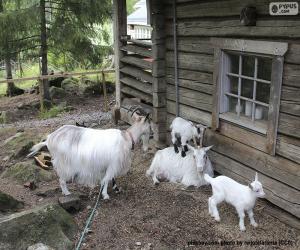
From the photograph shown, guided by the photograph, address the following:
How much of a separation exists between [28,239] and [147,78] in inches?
182

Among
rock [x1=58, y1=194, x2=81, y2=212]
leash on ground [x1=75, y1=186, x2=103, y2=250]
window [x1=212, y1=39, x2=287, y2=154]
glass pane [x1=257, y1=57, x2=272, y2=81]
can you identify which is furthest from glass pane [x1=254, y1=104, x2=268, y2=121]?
rock [x1=58, y1=194, x2=81, y2=212]

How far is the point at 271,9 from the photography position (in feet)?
17.2

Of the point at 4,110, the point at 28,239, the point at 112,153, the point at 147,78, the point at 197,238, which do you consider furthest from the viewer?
the point at 4,110

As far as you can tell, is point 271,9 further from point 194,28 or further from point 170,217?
point 170,217

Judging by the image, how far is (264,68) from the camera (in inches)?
227

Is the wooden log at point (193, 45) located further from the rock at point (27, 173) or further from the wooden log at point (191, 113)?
the rock at point (27, 173)

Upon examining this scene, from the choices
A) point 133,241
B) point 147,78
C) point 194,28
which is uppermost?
point 194,28

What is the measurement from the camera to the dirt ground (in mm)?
5297

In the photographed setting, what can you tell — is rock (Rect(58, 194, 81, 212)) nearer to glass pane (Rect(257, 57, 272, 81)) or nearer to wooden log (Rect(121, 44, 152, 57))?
glass pane (Rect(257, 57, 272, 81))

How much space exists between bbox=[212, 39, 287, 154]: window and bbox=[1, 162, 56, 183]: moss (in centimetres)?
313

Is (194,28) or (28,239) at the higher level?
(194,28)

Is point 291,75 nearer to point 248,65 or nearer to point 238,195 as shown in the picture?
point 248,65

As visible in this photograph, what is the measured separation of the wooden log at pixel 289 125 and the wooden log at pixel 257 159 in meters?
0.39

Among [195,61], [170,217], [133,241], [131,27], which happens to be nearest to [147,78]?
[195,61]
